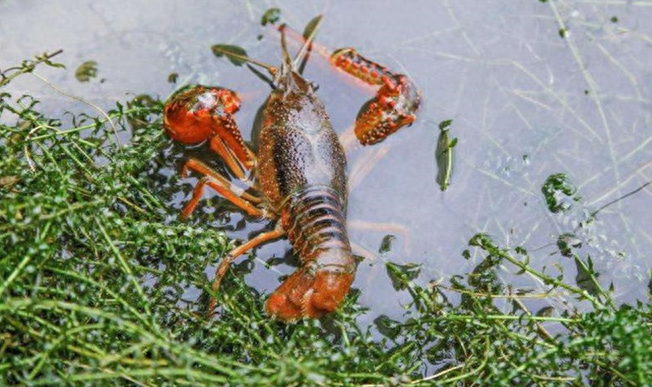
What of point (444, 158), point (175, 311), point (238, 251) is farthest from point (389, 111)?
point (175, 311)

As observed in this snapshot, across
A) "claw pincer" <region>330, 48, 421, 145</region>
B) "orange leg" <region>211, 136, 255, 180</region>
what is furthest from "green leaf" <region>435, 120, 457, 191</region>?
"orange leg" <region>211, 136, 255, 180</region>

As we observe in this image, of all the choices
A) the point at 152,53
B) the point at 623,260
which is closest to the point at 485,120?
the point at 623,260

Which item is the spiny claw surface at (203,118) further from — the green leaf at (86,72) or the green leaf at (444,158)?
the green leaf at (444,158)

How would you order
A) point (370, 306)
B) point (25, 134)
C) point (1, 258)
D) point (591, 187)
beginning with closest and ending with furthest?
point (1, 258)
point (25, 134)
point (370, 306)
point (591, 187)

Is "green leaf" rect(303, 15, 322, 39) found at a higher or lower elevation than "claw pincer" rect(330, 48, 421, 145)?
higher

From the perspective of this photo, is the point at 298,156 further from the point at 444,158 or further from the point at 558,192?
the point at 558,192

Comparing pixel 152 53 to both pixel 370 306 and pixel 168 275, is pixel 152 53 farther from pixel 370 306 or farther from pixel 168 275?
pixel 370 306

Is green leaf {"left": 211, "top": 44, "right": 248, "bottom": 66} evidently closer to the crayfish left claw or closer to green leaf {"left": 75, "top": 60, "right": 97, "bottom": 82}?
the crayfish left claw
